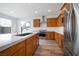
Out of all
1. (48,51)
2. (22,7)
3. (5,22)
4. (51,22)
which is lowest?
(48,51)

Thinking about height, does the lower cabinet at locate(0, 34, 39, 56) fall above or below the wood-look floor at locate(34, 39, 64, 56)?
above

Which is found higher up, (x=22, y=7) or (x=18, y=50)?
(x=22, y=7)

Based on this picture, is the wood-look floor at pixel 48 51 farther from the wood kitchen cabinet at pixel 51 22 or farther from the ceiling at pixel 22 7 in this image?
the wood kitchen cabinet at pixel 51 22

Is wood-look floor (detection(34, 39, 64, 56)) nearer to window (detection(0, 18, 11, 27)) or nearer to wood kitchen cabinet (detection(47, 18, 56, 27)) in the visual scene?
window (detection(0, 18, 11, 27))

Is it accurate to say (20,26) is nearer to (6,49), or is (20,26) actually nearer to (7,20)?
(7,20)

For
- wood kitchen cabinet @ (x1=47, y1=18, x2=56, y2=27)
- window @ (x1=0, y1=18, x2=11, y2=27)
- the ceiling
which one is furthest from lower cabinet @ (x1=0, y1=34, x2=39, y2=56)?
wood kitchen cabinet @ (x1=47, y1=18, x2=56, y2=27)

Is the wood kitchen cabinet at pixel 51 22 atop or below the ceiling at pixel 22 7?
below

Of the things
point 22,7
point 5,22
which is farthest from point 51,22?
point 5,22

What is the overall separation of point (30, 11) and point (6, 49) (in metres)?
4.30

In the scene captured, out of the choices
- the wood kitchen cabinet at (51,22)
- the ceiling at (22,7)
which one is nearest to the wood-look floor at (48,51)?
the ceiling at (22,7)

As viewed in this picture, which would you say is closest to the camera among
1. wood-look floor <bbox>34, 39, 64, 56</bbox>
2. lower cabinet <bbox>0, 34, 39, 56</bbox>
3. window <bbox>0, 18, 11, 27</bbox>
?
lower cabinet <bbox>0, 34, 39, 56</bbox>

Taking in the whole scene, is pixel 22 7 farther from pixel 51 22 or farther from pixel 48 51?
pixel 51 22

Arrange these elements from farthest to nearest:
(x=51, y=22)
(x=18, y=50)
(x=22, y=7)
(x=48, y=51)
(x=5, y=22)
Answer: (x=51, y=22) → (x=22, y=7) → (x=48, y=51) → (x=5, y=22) → (x=18, y=50)

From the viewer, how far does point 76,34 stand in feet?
4.99
